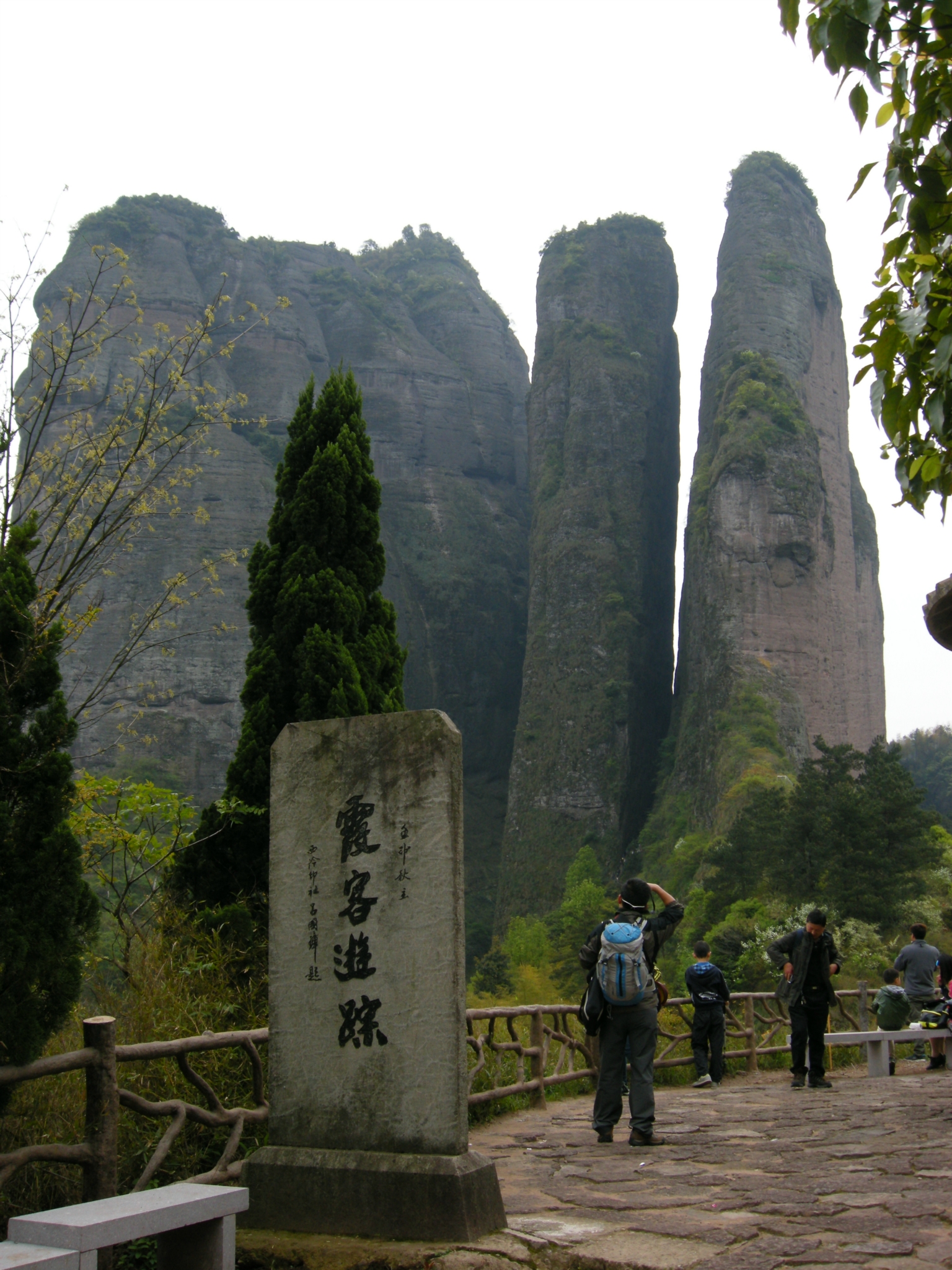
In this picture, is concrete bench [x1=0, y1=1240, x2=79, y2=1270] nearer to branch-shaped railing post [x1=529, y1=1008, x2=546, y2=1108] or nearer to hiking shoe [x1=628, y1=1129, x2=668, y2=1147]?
hiking shoe [x1=628, y1=1129, x2=668, y2=1147]

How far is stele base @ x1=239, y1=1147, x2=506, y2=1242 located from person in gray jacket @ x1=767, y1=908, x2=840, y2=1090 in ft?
13.6

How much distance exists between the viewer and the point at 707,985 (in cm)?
850

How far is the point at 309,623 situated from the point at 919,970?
638 centimetres

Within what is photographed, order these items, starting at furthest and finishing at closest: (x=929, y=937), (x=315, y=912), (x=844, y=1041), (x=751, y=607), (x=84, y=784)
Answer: (x=751, y=607) → (x=929, y=937) → (x=844, y=1041) → (x=84, y=784) → (x=315, y=912)

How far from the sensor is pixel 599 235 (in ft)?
167

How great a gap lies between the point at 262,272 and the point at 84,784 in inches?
2008

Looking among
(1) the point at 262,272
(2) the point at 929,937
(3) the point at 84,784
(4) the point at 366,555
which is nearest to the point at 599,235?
(1) the point at 262,272

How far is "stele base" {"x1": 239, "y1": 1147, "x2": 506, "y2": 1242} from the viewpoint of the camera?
354 centimetres

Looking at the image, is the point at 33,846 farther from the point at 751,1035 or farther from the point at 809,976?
the point at 751,1035

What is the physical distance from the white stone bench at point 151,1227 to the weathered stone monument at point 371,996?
1.79 ft

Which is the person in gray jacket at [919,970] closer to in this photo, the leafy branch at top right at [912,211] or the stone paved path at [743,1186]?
Result: the stone paved path at [743,1186]

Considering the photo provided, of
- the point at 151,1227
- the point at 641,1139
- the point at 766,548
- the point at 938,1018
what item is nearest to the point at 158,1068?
the point at 151,1227

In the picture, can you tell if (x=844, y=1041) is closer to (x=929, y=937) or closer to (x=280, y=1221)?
(x=280, y=1221)

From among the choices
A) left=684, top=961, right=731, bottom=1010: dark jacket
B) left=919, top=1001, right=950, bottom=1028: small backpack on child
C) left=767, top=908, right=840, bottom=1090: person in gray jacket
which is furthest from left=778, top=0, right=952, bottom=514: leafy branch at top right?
left=919, top=1001, right=950, bottom=1028: small backpack on child
